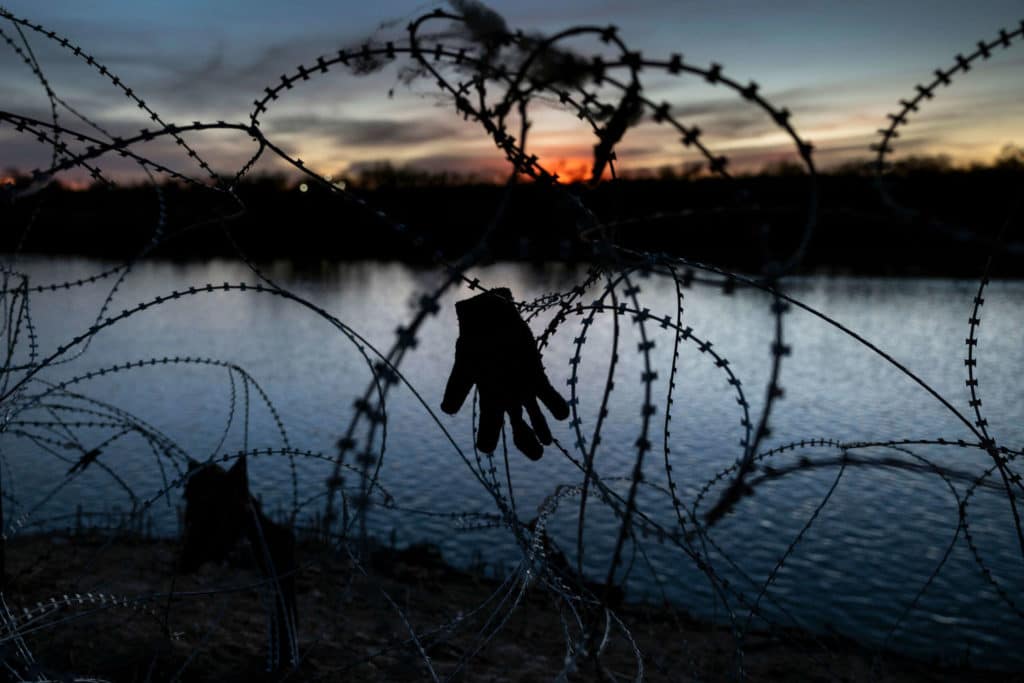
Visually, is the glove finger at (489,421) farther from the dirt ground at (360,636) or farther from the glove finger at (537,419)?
the dirt ground at (360,636)

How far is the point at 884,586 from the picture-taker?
12.8 metres

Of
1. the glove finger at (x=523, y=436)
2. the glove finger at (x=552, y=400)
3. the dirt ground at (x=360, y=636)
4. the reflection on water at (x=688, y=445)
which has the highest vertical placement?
the glove finger at (x=552, y=400)

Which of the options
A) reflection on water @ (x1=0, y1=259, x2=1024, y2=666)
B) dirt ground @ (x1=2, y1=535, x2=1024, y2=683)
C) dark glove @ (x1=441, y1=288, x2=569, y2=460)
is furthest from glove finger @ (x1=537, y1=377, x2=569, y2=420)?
dirt ground @ (x1=2, y1=535, x2=1024, y2=683)

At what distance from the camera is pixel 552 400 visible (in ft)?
16.2

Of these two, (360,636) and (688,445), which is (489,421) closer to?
(360,636)

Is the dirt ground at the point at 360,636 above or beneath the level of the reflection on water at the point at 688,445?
above

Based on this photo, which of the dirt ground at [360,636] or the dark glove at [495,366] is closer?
the dark glove at [495,366]

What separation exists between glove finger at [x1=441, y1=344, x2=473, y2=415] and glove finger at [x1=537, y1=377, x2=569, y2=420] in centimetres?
41

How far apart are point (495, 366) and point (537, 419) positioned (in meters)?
0.51

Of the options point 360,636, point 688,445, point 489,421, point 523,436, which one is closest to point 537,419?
point 523,436

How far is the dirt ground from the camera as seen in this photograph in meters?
8.05

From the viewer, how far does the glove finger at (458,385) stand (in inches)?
186

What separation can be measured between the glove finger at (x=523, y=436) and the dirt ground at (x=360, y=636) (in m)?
2.31

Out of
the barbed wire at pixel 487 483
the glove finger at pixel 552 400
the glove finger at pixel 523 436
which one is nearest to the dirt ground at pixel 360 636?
the barbed wire at pixel 487 483
